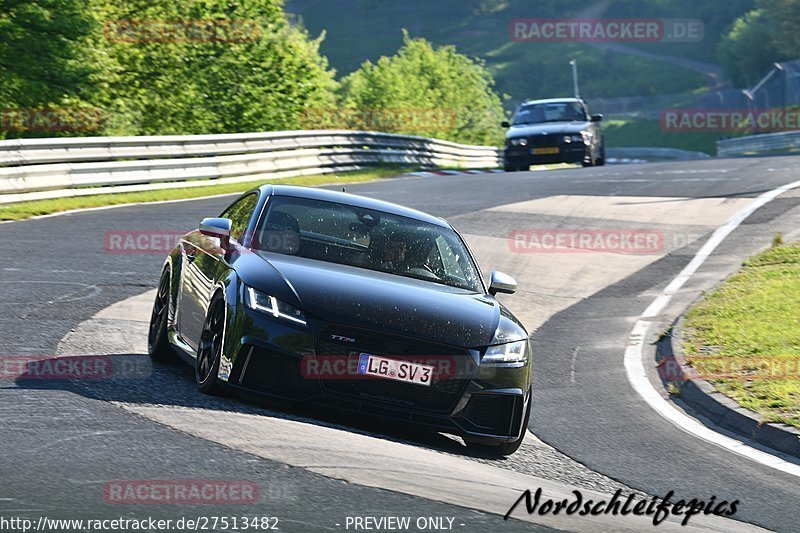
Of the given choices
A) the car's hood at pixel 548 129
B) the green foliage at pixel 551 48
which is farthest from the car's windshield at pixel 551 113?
the green foliage at pixel 551 48

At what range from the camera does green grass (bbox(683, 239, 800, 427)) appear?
9.46 meters

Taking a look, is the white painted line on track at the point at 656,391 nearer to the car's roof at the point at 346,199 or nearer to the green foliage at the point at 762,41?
the car's roof at the point at 346,199

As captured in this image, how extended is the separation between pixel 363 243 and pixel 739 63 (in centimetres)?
12255

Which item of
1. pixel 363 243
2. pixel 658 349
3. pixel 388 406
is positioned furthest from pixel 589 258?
pixel 388 406

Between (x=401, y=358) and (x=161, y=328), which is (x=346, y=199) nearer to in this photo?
(x=161, y=328)

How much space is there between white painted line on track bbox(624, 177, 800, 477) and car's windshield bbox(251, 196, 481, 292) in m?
2.05

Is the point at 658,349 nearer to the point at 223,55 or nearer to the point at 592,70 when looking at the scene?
the point at 223,55

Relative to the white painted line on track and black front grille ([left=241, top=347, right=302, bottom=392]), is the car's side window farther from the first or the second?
the white painted line on track

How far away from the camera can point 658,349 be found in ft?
39.7

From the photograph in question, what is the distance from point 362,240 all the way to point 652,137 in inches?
3818

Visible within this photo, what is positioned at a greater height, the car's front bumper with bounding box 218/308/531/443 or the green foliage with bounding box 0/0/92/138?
the green foliage with bounding box 0/0/92/138

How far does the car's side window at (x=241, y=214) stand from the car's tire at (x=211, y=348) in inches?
31.3

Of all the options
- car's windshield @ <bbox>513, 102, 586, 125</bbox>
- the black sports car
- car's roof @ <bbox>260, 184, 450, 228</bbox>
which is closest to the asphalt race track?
the black sports car

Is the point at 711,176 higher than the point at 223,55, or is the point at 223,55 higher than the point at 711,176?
the point at 223,55
